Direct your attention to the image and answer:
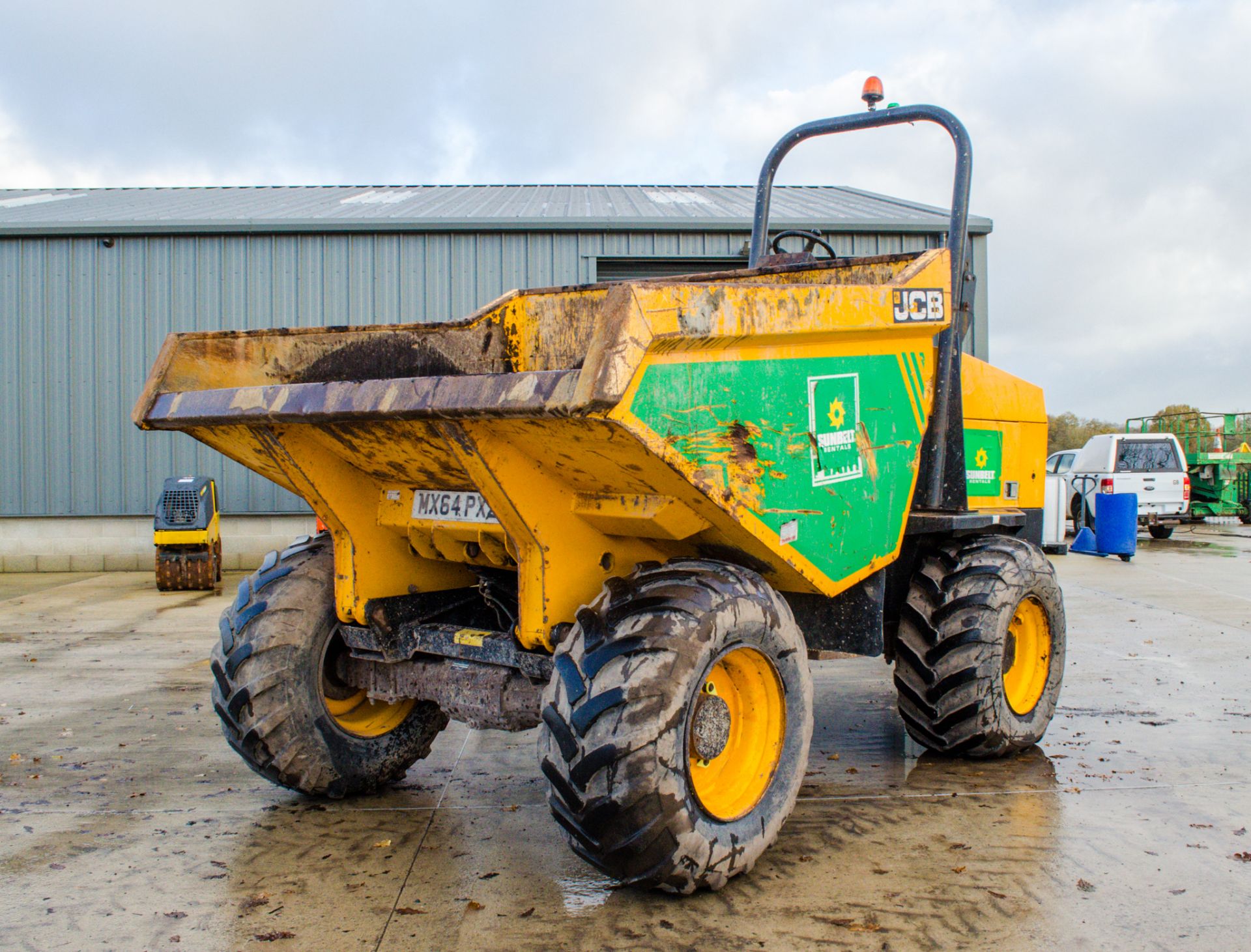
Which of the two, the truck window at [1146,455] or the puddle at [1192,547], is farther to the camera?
the truck window at [1146,455]

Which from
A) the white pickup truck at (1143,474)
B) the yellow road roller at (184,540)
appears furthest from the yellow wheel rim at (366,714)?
the white pickup truck at (1143,474)

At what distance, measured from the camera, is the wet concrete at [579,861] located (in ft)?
10.2

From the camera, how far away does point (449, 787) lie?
454cm

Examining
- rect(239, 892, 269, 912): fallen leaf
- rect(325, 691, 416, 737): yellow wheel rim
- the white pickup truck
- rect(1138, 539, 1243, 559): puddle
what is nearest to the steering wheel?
rect(325, 691, 416, 737): yellow wheel rim

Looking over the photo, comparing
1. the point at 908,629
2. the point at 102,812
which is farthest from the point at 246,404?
the point at 908,629

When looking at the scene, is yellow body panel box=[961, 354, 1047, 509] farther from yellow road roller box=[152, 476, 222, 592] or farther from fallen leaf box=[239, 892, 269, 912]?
yellow road roller box=[152, 476, 222, 592]

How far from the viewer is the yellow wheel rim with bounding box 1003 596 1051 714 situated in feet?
16.5

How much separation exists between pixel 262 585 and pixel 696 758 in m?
1.87

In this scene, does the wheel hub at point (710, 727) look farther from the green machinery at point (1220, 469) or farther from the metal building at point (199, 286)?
the green machinery at point (1220, 469)

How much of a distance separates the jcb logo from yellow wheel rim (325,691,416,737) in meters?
2.49

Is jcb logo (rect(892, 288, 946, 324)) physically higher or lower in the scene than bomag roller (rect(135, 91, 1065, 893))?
higher

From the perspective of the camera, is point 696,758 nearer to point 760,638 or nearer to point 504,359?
point 760,638

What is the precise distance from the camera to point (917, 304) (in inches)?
158

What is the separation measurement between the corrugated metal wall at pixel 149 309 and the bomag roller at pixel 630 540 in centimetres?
994
